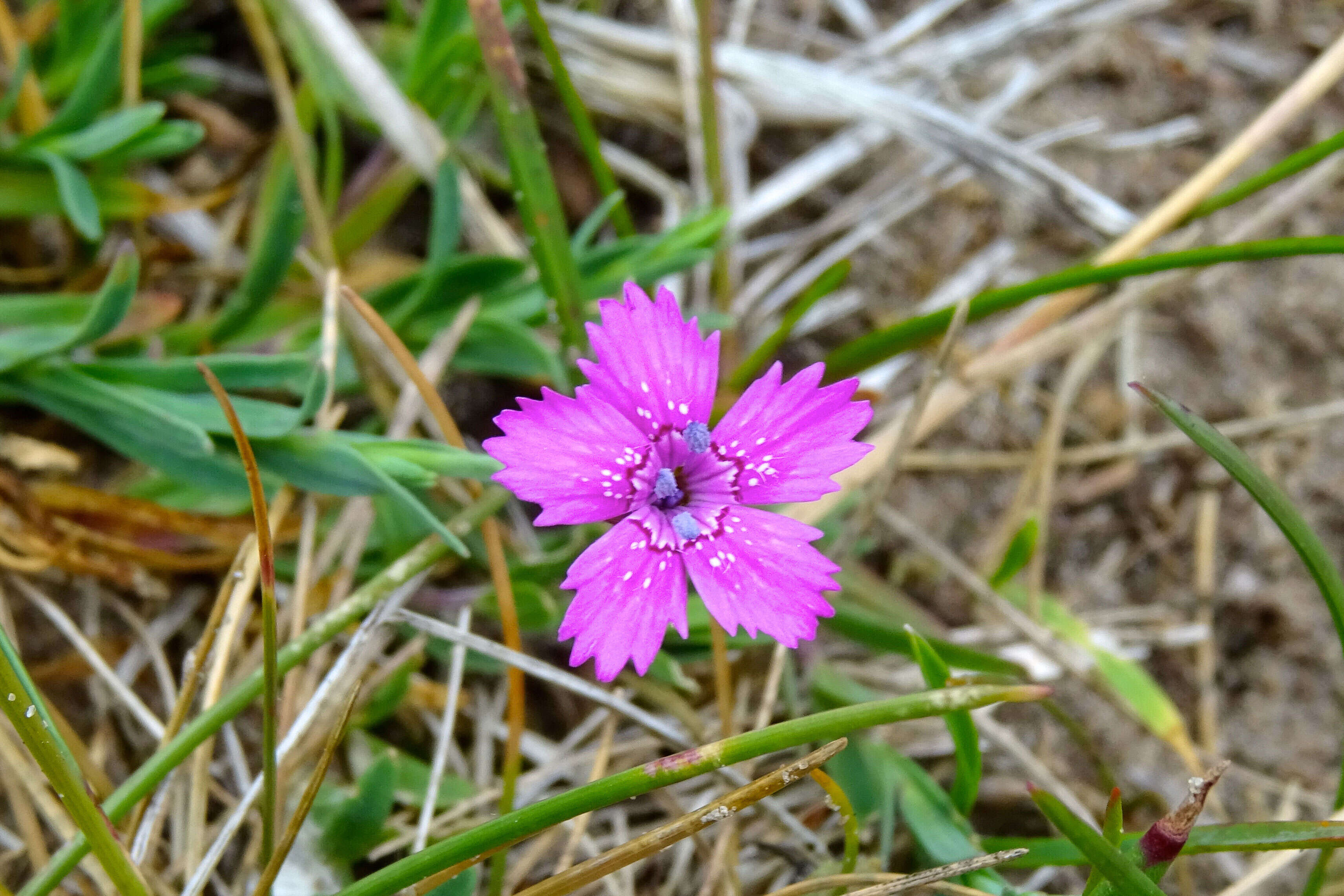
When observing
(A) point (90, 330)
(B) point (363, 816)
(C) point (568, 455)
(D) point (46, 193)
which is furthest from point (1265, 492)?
(D) point (46, 193)

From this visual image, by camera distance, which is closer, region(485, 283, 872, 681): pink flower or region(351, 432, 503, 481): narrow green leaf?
region(485, 283, 872, 681): pink flower

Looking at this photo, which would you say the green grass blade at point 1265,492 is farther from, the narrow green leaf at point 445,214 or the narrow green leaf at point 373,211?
the narrow green leaf at point 373,211

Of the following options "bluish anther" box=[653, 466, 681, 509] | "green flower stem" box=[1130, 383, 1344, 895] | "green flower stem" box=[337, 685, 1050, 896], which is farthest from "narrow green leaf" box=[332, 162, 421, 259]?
"green flower stem" box=[1130, 383, 1344, 895]

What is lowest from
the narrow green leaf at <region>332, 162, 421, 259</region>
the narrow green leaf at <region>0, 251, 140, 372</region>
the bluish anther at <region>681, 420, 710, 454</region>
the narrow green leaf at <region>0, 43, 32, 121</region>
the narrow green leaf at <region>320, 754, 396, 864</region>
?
the narrow green leaf at <region>320, 754, 396, 864</region>

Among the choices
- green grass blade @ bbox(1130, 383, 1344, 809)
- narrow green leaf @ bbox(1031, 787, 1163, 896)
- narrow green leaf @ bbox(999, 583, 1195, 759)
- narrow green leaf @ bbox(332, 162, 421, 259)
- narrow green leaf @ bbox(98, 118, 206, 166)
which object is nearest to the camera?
narrow green leaf @ bbox(1031, 787, 1163, 896)

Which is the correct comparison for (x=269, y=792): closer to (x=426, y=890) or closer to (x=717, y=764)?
(x=426, y=890)

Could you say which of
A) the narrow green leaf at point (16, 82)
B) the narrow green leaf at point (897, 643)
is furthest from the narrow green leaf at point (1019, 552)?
the narrow green leaf at point (16, 82)

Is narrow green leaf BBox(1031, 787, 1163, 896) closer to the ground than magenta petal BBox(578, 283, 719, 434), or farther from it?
closer to the ground

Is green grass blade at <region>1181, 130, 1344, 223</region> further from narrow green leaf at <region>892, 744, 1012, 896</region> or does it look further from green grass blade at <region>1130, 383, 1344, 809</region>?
narrow green leaf at <region>892, 744, 1012, 896</region>
